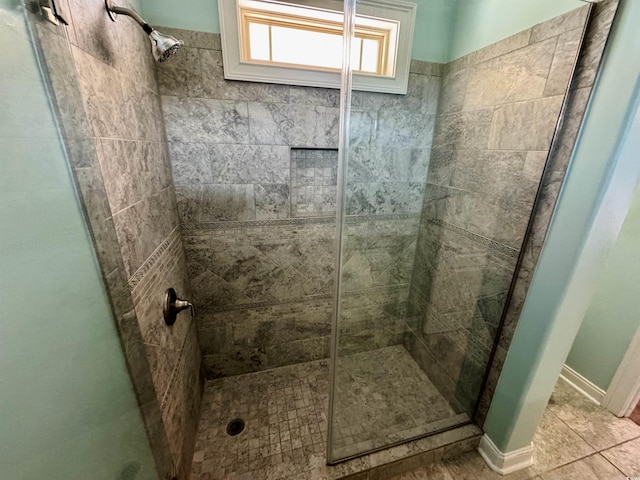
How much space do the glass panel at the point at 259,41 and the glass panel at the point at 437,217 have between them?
1.84 ft

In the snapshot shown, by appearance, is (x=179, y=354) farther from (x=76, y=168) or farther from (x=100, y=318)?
(x=76, y=168)

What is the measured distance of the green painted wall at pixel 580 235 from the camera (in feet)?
2.46

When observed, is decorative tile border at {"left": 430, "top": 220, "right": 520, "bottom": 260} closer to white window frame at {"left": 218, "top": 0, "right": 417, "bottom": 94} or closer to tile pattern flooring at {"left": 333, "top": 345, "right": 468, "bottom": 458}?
white window frame at {"left": 218, "top": 0, "right": 417, "bottom": 94}

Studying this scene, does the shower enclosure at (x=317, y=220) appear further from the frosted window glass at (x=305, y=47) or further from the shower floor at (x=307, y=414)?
the frosted window glass at (x=305, y=47)

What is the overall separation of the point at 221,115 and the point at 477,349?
185 cm

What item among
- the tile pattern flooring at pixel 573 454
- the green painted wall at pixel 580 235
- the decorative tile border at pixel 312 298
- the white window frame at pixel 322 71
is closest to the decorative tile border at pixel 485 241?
the green painted wall at pixel 580 235

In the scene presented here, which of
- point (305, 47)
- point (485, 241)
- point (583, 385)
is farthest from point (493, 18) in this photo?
point (583, 385)

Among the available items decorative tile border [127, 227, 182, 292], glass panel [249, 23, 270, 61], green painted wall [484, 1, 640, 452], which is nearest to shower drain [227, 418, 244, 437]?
Answer: decorative tile border [127, 227, 182, 292]

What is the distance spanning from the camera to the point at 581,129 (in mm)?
846

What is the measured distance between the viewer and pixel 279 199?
1.47m

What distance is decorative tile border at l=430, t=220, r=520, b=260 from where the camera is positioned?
1123 millimetres

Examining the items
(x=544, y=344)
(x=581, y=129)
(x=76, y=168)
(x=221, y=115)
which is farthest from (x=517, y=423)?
(x=221, y=115)

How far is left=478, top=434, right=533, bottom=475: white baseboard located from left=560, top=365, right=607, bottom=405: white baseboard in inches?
28.6

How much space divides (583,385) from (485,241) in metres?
1.32
